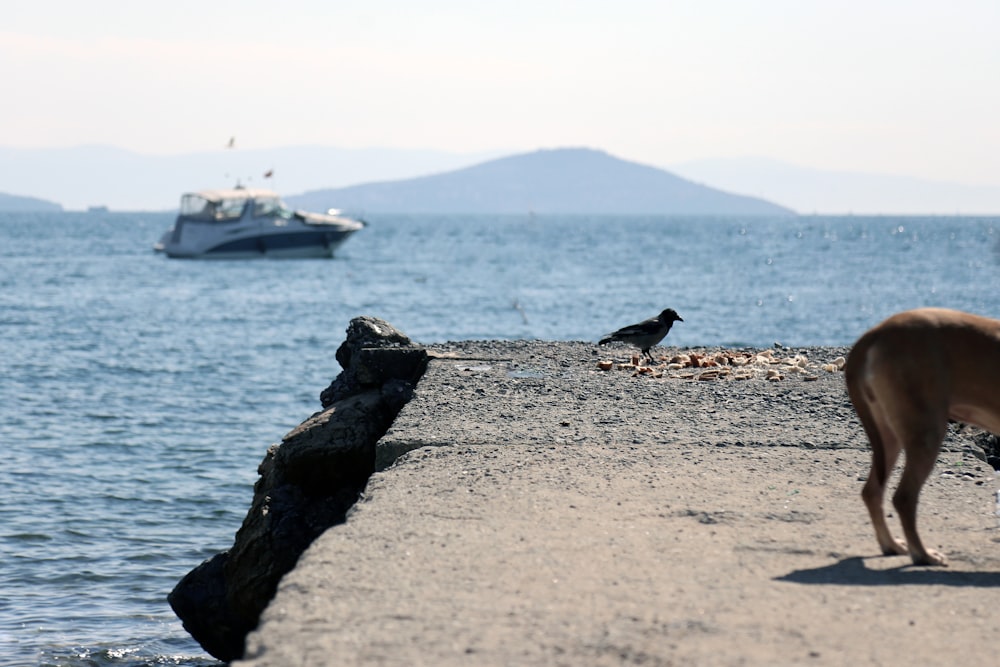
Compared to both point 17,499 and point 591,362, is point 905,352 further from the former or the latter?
point 17,499

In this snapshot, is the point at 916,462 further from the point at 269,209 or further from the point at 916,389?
the point at 269,209

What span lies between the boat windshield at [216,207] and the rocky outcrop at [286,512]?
70676 mm

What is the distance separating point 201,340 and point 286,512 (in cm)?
2860

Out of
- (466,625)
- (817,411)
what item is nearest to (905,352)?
(466,625)

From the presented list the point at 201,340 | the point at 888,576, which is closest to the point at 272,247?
the point at 201,340

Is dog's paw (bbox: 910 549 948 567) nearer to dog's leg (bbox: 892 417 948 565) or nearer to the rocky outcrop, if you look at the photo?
dog's leg (bbox: 892 417 948 565)

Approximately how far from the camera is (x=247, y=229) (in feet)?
256

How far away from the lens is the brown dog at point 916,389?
5.98 m

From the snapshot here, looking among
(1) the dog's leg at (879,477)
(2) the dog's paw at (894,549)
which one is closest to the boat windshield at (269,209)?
(1) the dog's leg at (879,477)

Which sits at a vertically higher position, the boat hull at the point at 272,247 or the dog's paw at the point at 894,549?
the dog's paw at the point at 894,549

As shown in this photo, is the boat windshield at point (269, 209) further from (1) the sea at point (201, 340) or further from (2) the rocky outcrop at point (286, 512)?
(2) the rocky outcrop at point (286, 512)

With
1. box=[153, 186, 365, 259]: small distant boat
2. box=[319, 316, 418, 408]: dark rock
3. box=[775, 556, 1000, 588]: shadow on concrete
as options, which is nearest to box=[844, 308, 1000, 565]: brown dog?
box=[775, 556, 1000, 588]: shadow on concrete

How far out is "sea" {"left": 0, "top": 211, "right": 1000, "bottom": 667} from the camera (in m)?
12.5

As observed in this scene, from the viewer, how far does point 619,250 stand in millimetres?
104062
